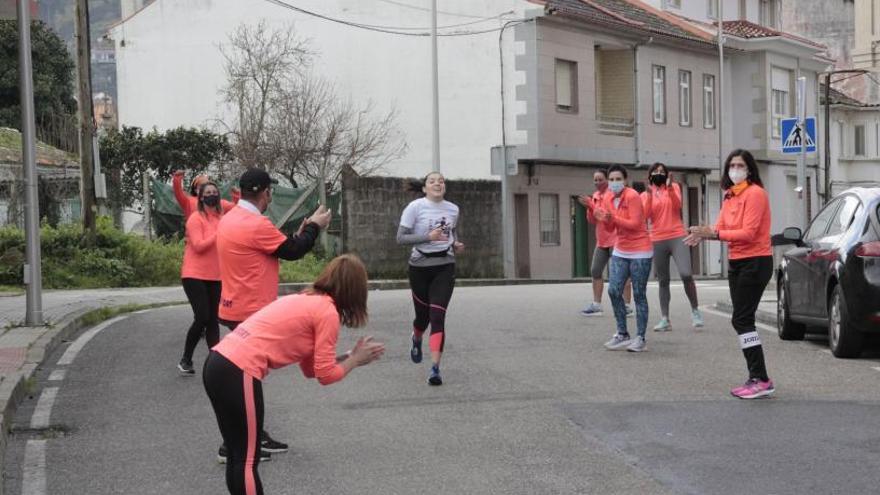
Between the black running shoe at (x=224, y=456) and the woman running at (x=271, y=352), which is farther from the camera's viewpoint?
the black running shoe at (x=224, y=456)

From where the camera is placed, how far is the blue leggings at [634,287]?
12562 millimetres

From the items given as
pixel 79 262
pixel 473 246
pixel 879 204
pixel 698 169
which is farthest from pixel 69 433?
pixel 698 169

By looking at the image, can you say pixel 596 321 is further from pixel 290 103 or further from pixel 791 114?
pixel 791 114

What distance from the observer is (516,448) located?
7957 millimetres

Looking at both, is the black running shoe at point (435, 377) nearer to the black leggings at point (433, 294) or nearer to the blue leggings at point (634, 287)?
the black leggings at point (433, 294)

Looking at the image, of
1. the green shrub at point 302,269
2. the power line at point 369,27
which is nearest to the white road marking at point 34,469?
the green shrub at point 302,269

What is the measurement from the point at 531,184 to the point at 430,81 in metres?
4.01

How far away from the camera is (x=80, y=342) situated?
45.5 feet

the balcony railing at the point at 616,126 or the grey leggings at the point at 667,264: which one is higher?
the balcony railing at the point at 616,126

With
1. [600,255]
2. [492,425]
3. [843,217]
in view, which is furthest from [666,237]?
[492,425]

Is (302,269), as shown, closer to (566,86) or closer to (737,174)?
(566,86)

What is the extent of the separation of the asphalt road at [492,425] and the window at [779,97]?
3301 cm

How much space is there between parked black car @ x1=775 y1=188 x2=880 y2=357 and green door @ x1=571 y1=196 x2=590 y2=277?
944 inches

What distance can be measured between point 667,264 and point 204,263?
5.98m
